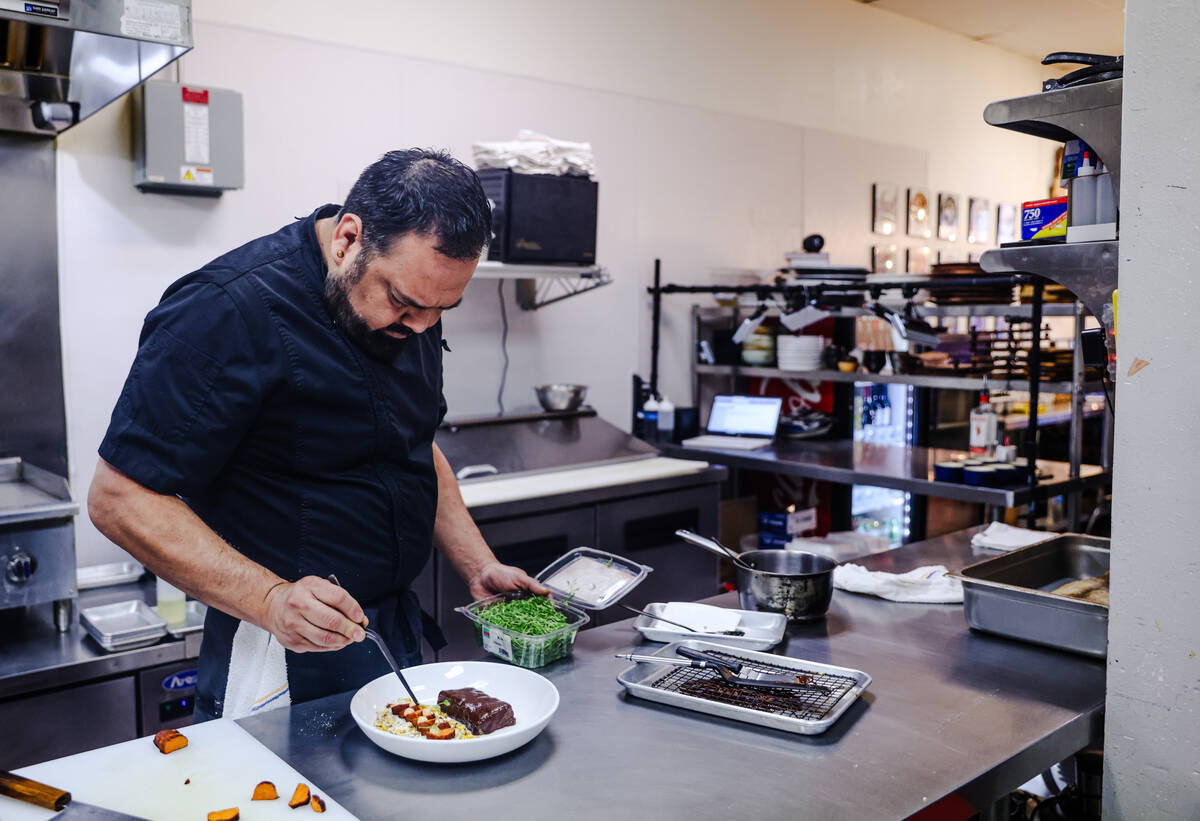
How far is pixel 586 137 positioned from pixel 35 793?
3.80 metres

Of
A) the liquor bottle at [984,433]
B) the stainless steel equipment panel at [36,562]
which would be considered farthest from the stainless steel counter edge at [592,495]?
the stainless steel equipment panel at [36,562]

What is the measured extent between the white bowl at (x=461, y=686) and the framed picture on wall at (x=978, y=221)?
625cm

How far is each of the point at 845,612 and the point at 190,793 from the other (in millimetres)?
1357

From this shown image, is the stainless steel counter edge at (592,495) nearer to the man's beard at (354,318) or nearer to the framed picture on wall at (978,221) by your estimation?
the man's beard at (354,318)

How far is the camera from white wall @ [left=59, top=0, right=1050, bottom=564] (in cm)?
320

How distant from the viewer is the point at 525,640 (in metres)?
1.72

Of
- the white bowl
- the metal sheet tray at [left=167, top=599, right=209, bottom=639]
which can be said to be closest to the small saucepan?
the white bowl

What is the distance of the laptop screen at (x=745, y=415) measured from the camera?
4.60 m

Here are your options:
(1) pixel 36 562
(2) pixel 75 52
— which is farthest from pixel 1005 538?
(2) pixel 75 52

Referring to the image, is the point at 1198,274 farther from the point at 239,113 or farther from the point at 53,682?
the point at 239,113

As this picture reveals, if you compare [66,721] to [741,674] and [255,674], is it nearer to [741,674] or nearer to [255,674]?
[255,674]

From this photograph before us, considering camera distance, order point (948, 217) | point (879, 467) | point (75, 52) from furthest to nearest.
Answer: point (948, 217) → point (879, 467) → point (75, 52)

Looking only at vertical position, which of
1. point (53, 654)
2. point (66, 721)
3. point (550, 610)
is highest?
point (550, 610)

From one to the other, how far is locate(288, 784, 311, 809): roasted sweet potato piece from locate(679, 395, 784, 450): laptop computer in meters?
3.27
